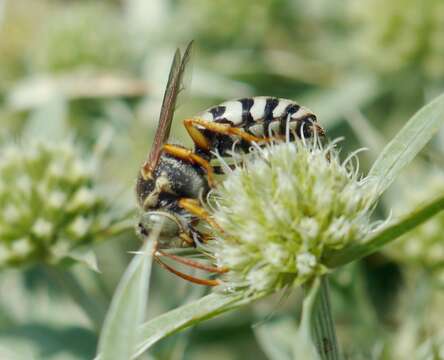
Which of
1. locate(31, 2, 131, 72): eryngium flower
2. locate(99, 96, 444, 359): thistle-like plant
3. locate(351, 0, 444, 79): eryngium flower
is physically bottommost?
locate(99, 96, 444, 359): thistle-like plant

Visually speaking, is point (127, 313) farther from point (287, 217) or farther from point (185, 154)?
point (185, 154)

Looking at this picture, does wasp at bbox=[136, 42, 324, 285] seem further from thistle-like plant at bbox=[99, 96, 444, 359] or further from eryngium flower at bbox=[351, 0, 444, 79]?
eryngium flower at bbox=[351, 0, 444, 79]

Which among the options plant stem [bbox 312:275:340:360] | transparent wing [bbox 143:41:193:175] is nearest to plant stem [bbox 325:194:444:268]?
plant stem [bbox 312:275:340:360]

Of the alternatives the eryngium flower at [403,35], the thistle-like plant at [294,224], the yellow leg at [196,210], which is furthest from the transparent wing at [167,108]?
the eryngium flower at [403,35]

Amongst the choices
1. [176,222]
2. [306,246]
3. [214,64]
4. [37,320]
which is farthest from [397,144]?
[214,64]

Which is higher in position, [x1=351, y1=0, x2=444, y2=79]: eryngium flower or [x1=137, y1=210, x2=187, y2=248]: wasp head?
[x1=351, y1=0, x2=444, y2=79]: eryngium flower

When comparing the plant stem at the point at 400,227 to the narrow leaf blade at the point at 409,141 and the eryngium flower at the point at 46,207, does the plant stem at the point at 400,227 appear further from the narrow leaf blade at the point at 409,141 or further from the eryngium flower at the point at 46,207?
the eryngium flower at the point at 46,207
